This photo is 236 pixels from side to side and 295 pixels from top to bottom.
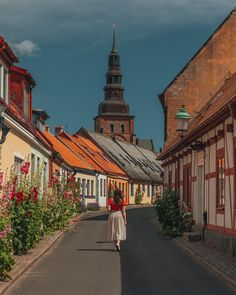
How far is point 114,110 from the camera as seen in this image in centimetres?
12062

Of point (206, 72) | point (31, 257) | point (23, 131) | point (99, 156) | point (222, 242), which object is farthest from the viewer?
point (99, 156)

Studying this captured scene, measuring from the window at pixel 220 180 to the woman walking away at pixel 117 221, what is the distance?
2.69m

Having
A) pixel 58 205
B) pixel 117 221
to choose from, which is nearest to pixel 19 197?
pixel 117 221

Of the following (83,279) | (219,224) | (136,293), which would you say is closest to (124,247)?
(219,224)

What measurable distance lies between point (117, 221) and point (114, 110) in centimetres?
10351

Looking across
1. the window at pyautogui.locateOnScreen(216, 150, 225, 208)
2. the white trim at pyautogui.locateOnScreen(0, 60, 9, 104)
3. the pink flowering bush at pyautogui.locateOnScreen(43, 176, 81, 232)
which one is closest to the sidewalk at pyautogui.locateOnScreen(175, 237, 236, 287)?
the window at pyautogui.locateOnScreen(216, 150, 225, 208)

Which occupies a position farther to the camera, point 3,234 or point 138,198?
point 138,198

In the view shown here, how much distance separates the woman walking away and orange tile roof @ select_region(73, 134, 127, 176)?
124 feet

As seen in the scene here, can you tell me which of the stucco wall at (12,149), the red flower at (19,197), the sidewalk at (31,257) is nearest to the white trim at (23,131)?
the stucco wall at (12,149)

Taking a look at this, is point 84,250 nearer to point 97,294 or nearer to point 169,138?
point 97,294

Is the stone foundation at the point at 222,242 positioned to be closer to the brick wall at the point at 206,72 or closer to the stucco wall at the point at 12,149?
the stucco wall at the point at 12,149

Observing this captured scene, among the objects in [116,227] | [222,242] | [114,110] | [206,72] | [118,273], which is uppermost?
[114,110]

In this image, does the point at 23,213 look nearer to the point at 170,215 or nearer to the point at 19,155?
the point at 19,155

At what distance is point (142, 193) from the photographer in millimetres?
67812
